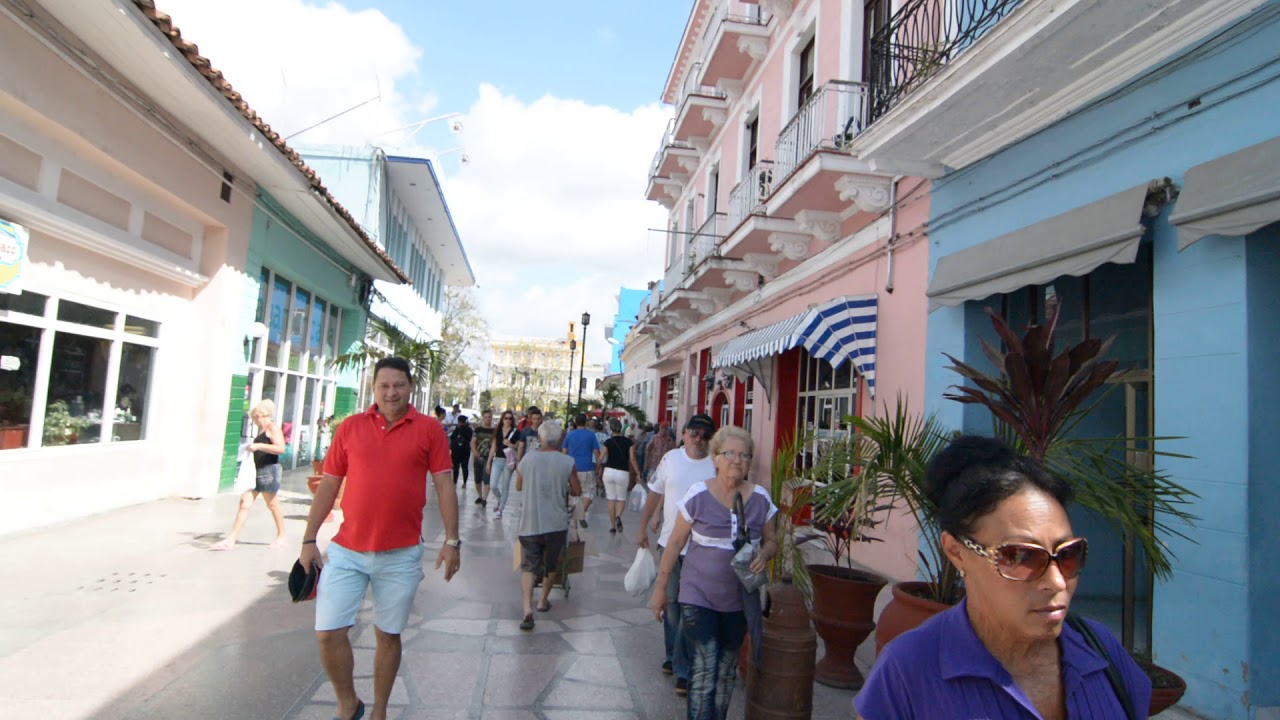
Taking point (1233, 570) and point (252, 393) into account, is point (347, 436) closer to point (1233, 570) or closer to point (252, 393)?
point (1233, 570)

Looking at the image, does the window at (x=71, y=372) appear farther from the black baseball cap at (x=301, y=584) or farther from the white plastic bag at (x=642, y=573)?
the white plastic bag at (x=642, y=573)

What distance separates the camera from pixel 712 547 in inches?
146

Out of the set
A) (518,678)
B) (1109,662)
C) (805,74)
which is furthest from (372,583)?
(805,74)

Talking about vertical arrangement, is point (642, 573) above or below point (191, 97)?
below

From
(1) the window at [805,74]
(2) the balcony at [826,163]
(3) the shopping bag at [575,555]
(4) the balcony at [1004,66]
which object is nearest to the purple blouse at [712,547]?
(3) the shopping bag at [575,555]

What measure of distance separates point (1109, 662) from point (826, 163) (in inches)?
288

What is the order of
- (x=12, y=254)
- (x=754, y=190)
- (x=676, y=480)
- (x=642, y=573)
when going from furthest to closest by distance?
(x=754, y=190), (x=12, y=254), (x=676, y=480), (x=642, y=573)

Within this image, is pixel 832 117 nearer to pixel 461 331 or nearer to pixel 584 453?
pixel 584 453

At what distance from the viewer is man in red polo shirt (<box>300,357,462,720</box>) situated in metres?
3.54

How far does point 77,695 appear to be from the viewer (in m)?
3.81

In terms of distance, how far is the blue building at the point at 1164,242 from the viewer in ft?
13.4

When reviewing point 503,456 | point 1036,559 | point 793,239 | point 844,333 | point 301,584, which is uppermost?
point 793,239

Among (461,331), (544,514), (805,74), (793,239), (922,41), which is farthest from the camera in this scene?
(461,331)

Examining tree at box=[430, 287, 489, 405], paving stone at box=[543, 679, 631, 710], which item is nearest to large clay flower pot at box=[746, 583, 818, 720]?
paving stone at box=[543, 679, 631, 710]
